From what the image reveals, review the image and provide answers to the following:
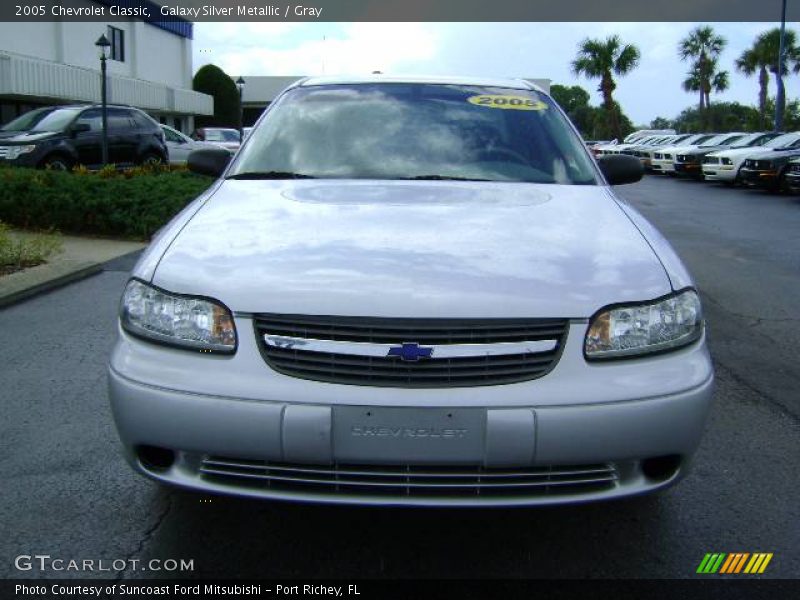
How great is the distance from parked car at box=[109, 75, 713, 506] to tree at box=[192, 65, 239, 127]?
1960 inches

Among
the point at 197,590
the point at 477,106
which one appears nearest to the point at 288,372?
the point at 197,590

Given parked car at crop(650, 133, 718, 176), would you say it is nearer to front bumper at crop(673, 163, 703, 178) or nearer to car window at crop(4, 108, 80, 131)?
front bumper at crop(673, 163, 703, 178)

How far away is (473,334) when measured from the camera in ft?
8.14

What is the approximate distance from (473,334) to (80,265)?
638cm

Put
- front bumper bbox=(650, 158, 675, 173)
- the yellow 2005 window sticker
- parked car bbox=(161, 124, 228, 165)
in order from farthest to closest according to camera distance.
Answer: front bumper bbox=(650, 158, 675, 173)
parked car bbox=(161, 124, 228, 165)
the yellow 2005 window sticker

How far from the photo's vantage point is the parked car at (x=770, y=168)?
2014cm

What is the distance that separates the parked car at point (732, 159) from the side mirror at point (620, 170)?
19.0m

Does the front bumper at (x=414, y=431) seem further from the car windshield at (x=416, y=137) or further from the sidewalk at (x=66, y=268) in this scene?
the sidewalk at (x=66, y=268)

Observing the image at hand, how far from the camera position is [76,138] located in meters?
15.5

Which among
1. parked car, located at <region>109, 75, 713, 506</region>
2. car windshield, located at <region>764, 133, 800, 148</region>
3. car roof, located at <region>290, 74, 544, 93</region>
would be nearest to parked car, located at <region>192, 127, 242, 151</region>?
car windshield, located at <region>764, 133, 800, 148</region>

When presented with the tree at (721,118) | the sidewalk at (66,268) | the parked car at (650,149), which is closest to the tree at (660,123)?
the tree at (721,118)

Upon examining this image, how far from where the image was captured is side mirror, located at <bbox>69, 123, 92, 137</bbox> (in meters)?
15.4

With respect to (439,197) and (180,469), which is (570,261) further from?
(180,469)

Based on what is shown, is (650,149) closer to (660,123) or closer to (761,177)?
(761,177)
